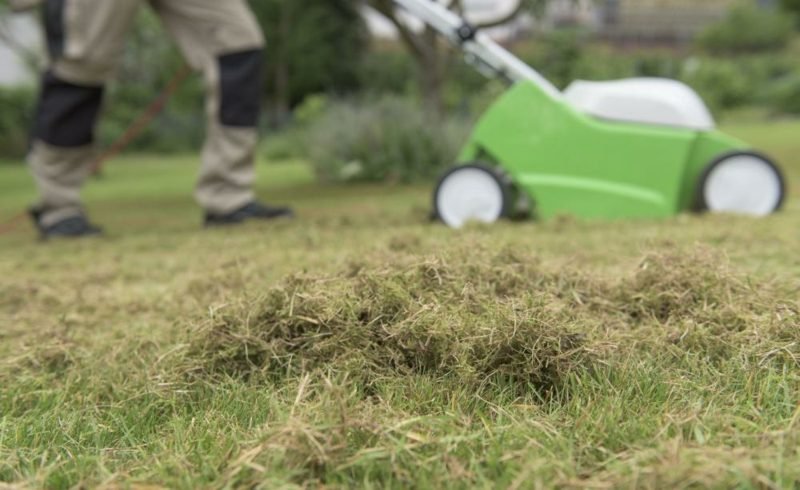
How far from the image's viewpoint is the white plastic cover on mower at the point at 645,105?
122 inches

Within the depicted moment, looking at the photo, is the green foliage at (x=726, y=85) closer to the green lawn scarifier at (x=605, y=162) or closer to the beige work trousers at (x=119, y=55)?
the green lawn scarifier at (x=605, y=162)

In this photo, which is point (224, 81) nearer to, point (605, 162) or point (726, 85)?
point (605, 162)

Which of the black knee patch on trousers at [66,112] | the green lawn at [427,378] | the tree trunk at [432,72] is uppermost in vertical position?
the tree trunk at [432,72]

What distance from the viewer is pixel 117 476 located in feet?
3.03

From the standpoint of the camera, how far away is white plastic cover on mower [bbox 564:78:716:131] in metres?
3.09

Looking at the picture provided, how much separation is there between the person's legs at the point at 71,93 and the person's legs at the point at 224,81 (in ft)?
0.85

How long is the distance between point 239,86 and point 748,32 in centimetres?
6000

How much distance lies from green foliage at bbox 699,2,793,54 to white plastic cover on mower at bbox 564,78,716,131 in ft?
190

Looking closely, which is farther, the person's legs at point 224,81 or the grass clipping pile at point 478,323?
the person's legs at point 224,81

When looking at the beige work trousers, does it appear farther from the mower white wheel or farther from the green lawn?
the mower white wheel

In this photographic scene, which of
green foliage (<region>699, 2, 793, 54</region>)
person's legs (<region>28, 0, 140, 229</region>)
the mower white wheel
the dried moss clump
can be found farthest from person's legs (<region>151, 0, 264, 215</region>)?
green foliage (<region>699, 2, 793, 54</region>)

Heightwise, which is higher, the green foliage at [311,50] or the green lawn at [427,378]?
the green foliage at [311,50]

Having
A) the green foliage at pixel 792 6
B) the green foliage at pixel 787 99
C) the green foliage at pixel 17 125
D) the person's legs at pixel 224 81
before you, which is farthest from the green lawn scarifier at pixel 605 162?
the green foliage at pixel 792 6

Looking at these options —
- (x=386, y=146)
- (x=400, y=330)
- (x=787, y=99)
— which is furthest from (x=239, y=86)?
(x=787, y=99)
